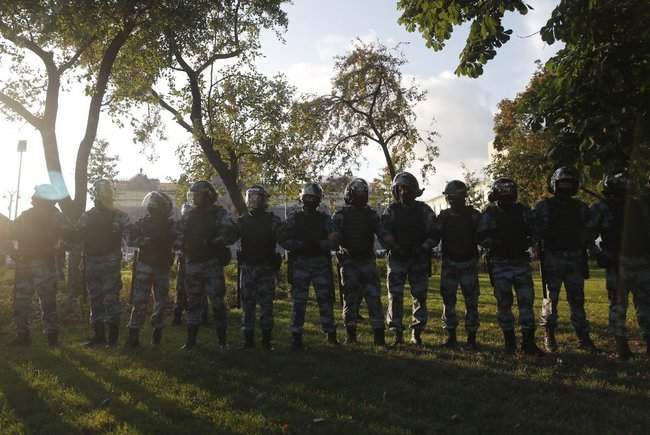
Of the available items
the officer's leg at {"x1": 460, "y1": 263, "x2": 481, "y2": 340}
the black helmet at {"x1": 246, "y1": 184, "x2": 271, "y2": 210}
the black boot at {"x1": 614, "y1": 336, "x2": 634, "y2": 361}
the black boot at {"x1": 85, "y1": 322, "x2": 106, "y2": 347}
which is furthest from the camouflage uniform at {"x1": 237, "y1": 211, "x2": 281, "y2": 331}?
the black boot at {"x1": 614, "y1": 336, "x2": 634, "y2": 361}

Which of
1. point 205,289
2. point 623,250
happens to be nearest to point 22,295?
point 205,289

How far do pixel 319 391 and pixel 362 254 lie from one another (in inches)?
123

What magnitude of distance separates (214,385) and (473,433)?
3.15m

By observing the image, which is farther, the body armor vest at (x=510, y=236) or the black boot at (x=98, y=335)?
the black boot at (x=98, y=335)

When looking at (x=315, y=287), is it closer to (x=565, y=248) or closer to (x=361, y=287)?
(x=361, y=287)

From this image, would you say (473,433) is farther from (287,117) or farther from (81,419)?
(287,117)

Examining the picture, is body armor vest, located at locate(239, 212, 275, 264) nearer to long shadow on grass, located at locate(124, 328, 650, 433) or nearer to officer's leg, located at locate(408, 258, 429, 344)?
long shadow on grass, located at locate(124, 328, 650, 433)

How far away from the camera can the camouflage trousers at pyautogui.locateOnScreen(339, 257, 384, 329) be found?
8719 mm

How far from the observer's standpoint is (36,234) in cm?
950

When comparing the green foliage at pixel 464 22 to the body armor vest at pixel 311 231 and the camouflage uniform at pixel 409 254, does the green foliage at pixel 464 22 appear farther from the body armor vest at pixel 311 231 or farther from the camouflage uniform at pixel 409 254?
the body armor vest at pixel 311 231

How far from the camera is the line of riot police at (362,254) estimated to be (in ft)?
27.0

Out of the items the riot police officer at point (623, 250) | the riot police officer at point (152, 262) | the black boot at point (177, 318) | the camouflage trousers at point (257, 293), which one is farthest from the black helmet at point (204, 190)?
the riot police officer at point (623, 250)

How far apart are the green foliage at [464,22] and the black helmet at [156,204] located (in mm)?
5105

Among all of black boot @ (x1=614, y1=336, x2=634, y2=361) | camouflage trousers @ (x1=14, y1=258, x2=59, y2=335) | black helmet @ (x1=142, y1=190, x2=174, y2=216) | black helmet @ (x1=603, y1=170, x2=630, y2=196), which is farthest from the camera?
camouflage trousers @ (x1=14, y1=258, x2=59, y2=335)
